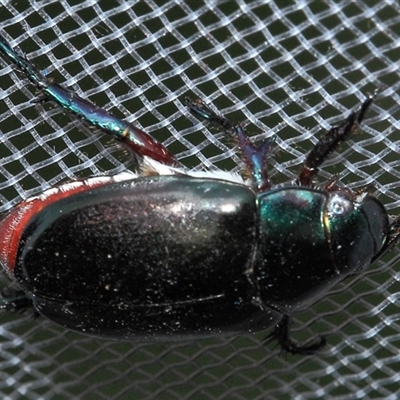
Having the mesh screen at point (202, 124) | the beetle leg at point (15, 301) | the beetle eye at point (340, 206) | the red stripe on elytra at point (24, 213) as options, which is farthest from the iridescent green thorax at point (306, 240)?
the beetle leg at point (15, 301)

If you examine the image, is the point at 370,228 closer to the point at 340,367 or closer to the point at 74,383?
the point at 340,367

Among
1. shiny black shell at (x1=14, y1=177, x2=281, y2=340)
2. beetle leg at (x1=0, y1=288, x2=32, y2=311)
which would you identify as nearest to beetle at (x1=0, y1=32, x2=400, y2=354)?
shiny black shell at (x1=14, y1=177, x2=281, y2=340)

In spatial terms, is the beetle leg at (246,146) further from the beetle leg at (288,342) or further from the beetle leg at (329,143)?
the beetle leg at (288,342)

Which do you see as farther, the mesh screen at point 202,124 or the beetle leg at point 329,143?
the mesh screen at point 202,124

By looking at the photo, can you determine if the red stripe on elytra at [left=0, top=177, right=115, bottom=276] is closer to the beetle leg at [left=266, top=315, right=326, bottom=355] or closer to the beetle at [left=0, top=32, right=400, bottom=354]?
the beetle at [left=0, top=32, right=400, bottom=354]

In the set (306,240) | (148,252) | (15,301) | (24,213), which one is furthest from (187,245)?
(15,301)

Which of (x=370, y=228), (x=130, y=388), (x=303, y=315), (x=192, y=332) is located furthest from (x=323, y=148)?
(x=130, y=388)

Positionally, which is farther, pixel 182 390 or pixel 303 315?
pixel 182 390
